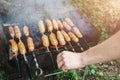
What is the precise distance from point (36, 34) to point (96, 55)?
250 cm

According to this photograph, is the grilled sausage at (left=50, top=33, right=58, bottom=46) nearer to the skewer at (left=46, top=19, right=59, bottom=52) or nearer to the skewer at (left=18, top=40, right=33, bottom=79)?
the skewer at (left=46, top=19, right=59, bottom=52)

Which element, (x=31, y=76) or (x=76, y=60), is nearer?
(x=76, y=60)

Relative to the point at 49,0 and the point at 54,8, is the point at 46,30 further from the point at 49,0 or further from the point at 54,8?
the point at 49,0

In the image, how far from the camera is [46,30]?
4.84 meters

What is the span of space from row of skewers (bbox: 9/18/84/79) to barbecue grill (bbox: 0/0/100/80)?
0.13 ft

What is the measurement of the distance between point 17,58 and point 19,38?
60 centimetres

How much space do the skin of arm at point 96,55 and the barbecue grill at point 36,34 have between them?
1.50m

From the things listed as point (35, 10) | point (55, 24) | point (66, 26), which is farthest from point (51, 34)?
point (35, 10)

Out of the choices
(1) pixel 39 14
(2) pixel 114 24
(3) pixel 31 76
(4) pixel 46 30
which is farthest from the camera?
(2) pixel 114 24

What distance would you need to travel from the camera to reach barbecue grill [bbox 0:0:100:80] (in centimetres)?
395

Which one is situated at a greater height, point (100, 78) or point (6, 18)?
point (6, 18)

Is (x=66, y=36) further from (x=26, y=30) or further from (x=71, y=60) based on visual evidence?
(x=71, y=60)

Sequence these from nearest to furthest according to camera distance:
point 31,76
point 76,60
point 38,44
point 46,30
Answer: point 76,60 < point 31,76 < point 38,44 < point 46,30

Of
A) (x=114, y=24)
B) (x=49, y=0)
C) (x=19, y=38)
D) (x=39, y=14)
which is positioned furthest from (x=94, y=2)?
(x=19, y=38)
